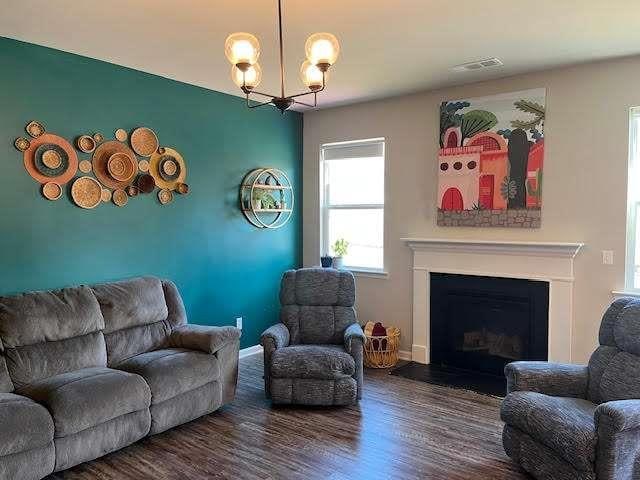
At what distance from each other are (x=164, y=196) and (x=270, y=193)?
128 centimetres

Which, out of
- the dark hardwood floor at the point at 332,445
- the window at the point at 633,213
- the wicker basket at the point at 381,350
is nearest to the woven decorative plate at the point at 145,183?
the dark hardwood floor at the point at 332,445

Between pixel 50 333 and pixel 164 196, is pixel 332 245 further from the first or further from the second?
pixel 50 333

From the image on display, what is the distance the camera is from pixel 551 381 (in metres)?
2.91

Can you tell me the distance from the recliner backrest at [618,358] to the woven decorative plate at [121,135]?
373cm

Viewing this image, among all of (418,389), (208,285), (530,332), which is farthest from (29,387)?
(530,332)

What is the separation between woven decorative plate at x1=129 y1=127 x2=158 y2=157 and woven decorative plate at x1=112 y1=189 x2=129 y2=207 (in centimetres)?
36

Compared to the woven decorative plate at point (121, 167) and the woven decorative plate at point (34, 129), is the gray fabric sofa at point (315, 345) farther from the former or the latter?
the woven decorative plate at point (34, 129)

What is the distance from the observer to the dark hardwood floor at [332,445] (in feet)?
9.16

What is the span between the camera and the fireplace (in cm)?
416

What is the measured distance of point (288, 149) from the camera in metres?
5.50

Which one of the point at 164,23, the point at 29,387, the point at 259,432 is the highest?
the point at 164,23

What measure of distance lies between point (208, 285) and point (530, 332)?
2.95 metres

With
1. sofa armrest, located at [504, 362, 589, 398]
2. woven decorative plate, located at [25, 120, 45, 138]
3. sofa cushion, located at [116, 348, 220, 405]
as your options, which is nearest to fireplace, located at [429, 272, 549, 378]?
sofa armrest, located at [504, 362, 589, 398]

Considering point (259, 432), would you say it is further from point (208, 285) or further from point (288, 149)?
point (288, 149)
